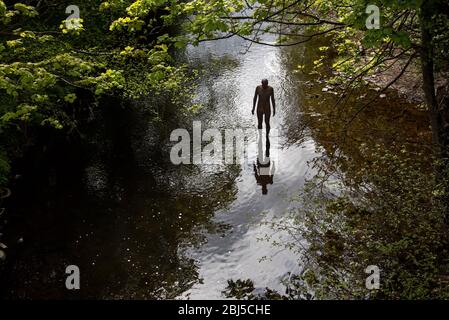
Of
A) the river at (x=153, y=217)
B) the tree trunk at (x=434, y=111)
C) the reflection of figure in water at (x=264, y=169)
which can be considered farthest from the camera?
the reflection of figure in water at (x=264, y=169)

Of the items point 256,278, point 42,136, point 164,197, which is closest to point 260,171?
point 164,197

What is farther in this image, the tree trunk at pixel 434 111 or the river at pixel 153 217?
the river at pixel 153 217

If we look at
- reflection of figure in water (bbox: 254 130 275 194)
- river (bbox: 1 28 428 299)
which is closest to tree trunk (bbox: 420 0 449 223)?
river (bbox: 1 28 428 299)

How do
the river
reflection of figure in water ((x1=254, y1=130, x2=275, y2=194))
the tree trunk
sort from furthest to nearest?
reflection of figure in water ((x1=254, y1=130, x2=275, y2=194)) → the river → the tree trunk

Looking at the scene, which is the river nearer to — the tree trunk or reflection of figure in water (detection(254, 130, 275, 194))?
reflection of figure in water (detection(254, 130, 275, 194))

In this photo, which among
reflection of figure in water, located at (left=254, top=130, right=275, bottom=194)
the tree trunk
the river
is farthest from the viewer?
reflection of figure in water, located at (left=254, top=130, right=275, bottom=194)

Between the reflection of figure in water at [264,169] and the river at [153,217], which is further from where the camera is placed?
the reflection of figure in water at [264,169]

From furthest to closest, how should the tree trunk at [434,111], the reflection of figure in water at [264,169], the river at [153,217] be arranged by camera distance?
1. the reflection of figure in water at [264,169]
2. the river at [153,217]
3. the tree trunk at [434,111]

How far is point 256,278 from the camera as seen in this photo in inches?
285

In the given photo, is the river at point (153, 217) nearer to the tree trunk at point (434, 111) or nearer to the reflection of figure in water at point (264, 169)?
the reflection of figure in water at point (264, 169)

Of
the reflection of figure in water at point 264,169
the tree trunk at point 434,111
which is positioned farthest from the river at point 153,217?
the tree trunk at point 434,111
